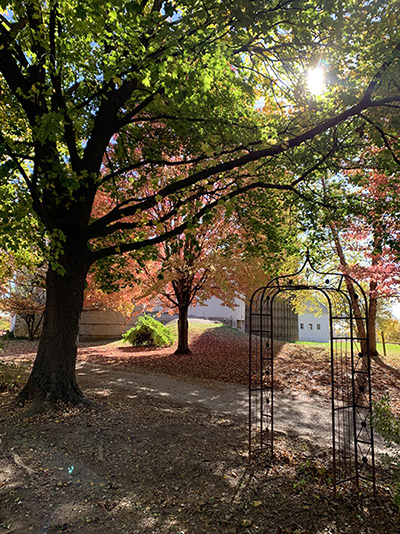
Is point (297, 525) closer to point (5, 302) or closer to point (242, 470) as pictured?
point (242, 470)

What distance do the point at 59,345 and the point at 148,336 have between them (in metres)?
11.5

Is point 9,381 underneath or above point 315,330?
underneath

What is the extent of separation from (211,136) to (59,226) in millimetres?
3228

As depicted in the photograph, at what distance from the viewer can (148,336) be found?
1738 centimetres

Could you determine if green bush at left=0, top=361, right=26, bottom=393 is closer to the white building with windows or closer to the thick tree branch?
the thick tree branch

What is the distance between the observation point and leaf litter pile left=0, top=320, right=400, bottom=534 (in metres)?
3.21

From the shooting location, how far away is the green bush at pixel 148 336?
55.9ft

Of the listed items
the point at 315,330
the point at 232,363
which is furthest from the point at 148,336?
the point at 315,330

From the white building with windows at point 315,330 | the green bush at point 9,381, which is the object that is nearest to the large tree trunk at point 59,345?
the green bush at point 9,381

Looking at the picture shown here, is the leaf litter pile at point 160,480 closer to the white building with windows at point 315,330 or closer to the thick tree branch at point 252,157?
the thick tree branch at point 252,157

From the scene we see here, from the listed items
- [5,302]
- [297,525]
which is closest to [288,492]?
[297,525]

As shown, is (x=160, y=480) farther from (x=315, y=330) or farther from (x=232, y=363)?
(x=315, y=330)

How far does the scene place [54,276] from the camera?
635cm

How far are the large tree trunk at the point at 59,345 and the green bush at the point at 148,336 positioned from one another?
10891 mm
